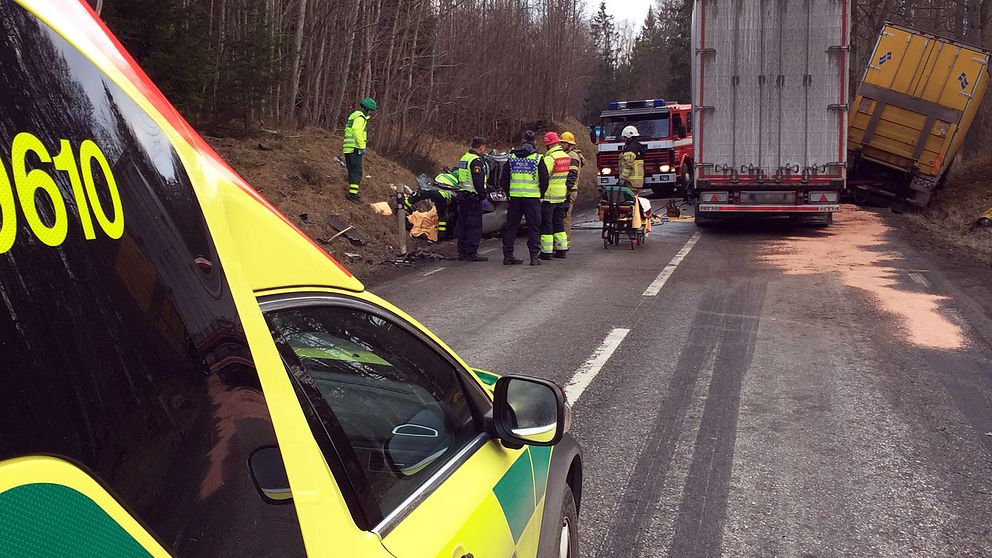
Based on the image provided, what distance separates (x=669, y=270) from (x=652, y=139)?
1327 centimetres

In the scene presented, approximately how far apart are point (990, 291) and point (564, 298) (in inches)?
189

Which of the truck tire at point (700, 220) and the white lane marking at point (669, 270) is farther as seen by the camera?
the truck tire at point (700, 220)

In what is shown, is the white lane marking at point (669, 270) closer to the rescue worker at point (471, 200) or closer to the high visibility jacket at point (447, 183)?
the rescue worker at point (471, 200)

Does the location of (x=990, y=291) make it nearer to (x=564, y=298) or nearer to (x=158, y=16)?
(x=564, y=298)

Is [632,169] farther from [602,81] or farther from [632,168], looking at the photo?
[602,81]

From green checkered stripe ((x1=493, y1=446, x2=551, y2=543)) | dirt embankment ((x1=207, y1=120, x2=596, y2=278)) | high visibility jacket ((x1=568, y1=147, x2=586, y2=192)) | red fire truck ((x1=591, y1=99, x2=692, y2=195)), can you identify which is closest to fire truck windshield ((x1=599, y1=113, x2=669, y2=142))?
red fire truck ((x1=591, y1=99, x2=692, y2=195))

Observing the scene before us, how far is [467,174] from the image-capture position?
478 inches

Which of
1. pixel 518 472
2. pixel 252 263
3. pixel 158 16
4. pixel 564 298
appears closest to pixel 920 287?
pixel 564 298

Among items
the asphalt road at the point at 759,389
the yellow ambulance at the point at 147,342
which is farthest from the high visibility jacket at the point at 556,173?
the yellow ambulance at the point at 147,342

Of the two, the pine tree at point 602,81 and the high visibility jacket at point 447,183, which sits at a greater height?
the pine tree at point 602,81

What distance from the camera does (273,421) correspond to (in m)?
1.31

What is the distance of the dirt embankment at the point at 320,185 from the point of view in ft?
41.9

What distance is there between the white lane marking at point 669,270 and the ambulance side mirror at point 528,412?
729 cm

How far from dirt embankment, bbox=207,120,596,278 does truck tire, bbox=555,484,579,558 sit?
8.54 m
